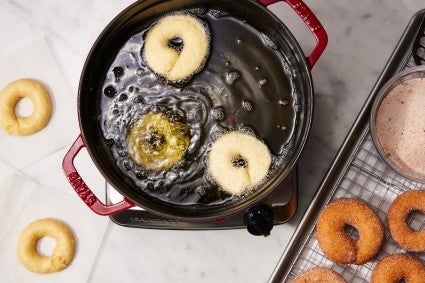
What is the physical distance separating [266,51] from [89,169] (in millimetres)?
522

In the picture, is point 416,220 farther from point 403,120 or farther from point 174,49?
point 174,49

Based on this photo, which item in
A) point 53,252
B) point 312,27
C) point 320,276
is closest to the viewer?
point 312,27

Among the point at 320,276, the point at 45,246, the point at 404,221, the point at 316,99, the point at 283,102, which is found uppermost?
the point at 283,102

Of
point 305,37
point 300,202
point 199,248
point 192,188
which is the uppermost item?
point 305,37

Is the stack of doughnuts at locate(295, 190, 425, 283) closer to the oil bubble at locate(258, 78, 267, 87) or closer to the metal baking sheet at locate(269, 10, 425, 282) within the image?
the metal baking sheet at locate(269, 10, 425, 282)

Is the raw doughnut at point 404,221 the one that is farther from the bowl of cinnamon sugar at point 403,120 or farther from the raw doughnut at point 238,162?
the raw doughnut at point 238,162

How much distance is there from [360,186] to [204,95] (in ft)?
1.44

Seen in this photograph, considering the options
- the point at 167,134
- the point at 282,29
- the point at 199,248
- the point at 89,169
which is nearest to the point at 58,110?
the point at 89,169

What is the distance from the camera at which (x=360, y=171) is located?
4.75 ft

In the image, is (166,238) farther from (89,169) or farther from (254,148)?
(254,148)

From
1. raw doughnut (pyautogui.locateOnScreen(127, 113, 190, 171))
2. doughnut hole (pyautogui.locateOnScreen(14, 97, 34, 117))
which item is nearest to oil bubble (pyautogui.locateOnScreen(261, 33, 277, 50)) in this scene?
raw doughnut (pyautogui.locateOnScreen(127, 113, 190, 171))

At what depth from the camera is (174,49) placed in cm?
132

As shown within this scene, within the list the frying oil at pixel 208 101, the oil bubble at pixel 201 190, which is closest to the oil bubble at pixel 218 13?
the frying oil at pixel 208 101

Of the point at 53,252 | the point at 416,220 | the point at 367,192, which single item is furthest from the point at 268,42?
the point at 53,252
